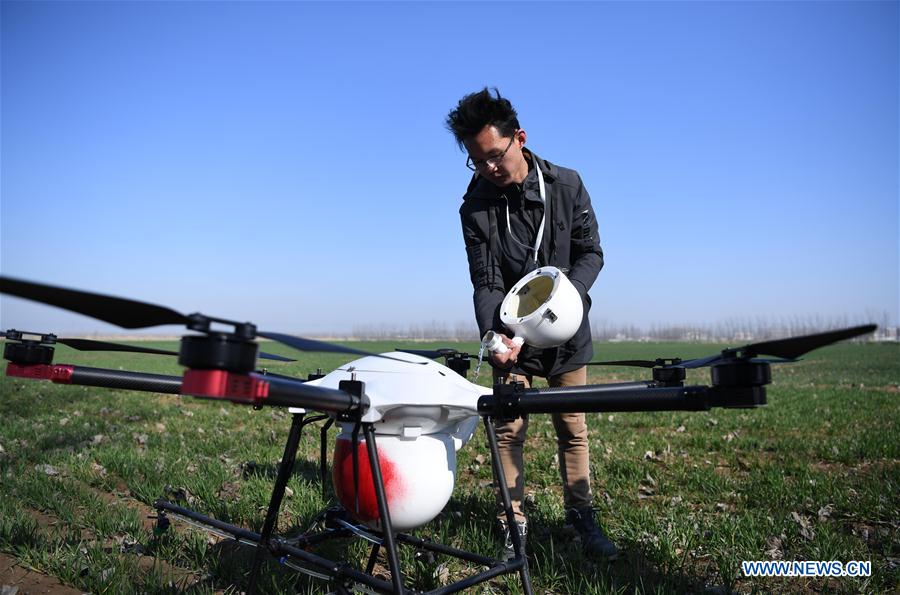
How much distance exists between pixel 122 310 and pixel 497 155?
2.68m

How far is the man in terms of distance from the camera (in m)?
4.27

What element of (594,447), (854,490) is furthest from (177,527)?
(854,490)

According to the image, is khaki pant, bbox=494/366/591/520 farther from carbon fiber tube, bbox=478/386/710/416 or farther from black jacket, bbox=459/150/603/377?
carbon fiber tube, bbox=478/386/710/416

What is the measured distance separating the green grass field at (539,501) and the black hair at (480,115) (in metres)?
1.52

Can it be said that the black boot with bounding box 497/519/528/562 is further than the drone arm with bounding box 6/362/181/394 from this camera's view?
Yes

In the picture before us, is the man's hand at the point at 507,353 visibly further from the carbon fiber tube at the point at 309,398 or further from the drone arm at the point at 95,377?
the drone arm at the point at 95,377

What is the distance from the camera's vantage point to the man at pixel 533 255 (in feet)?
14.0

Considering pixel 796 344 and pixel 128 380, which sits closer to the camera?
pixel 796 344

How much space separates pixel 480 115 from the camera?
395 cm

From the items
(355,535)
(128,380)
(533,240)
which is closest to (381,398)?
(355,535)

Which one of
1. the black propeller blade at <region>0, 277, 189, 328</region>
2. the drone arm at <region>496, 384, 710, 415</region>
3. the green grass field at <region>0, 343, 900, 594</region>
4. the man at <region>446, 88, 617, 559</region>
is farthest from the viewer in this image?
the man at <region>446, 88, 617, 559</region>

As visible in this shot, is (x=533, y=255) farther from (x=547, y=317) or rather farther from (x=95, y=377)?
(x=95, y=377)

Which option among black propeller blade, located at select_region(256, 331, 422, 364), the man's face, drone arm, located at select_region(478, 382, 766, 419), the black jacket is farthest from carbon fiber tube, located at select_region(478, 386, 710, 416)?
the man's face

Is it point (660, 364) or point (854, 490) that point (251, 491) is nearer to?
point (660, 364)
